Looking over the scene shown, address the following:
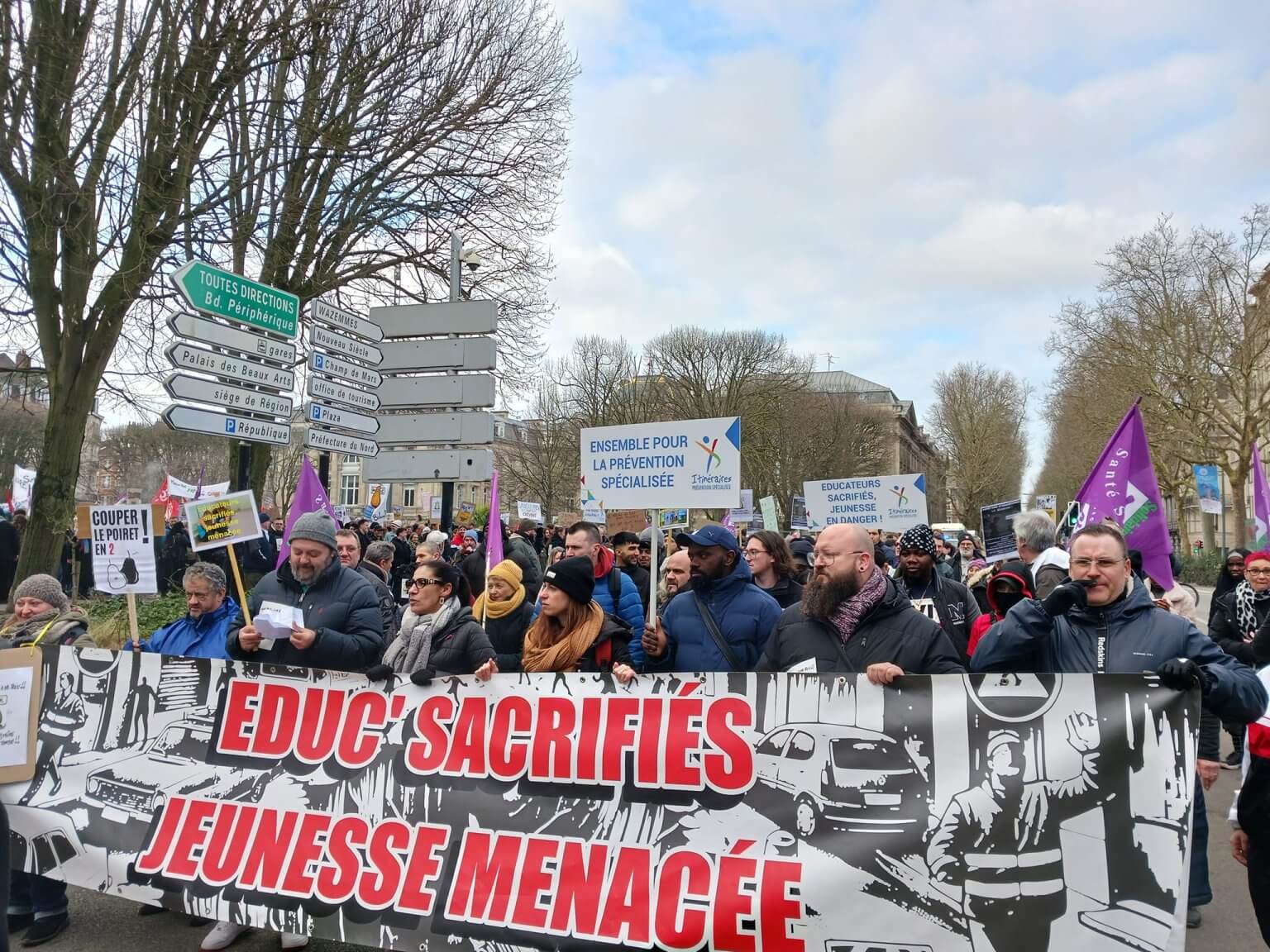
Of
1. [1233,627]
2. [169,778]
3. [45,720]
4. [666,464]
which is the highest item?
[666,464]

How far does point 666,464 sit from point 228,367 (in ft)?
12.9

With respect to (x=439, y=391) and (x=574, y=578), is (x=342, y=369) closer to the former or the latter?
(x=439, y=391)

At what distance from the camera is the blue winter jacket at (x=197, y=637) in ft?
14.5

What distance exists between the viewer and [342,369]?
8.47 meters

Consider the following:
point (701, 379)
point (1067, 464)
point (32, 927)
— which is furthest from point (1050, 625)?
point (1067, 464)

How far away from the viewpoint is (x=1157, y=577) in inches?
200

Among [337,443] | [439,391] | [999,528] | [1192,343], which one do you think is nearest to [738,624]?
[337,443]

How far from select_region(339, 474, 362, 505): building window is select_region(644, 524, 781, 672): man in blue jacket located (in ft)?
275

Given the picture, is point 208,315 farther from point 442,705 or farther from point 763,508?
point 763,508

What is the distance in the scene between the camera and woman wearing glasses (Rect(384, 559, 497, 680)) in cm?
420

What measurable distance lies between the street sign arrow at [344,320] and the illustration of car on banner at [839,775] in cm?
627

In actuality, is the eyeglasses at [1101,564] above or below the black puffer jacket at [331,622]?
above

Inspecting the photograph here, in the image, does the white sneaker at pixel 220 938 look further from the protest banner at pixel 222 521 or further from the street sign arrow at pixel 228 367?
the street sign arrow at pixel 228 367

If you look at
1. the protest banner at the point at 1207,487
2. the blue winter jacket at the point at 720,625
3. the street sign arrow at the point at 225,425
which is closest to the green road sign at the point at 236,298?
the street sign arrow at the point at 225,425
